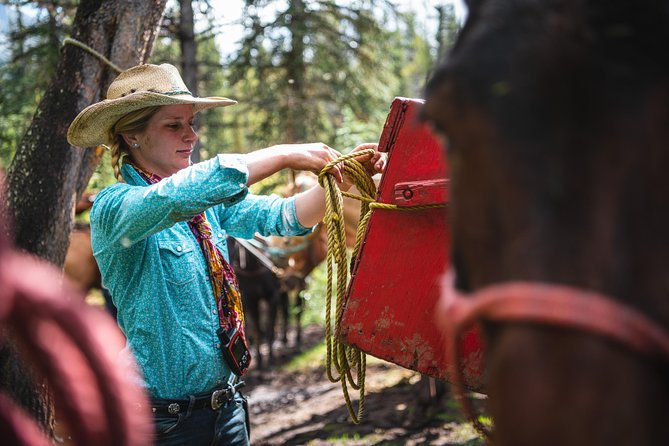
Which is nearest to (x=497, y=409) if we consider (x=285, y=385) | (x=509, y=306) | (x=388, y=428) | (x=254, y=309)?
(x=509, y=306)

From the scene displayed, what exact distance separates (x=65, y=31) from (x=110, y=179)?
1.43 m

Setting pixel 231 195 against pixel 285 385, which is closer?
pixel 231 195

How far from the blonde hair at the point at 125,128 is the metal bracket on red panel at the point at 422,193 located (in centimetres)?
96

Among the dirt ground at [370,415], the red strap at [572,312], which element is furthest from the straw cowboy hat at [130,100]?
the dirt ground at [370,415]

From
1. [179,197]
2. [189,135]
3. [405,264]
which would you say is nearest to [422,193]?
[405,264]

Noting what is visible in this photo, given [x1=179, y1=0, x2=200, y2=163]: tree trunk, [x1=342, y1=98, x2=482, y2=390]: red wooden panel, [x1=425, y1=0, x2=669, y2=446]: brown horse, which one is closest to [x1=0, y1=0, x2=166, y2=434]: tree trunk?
[x1=342, y1=98, x2=482, y2=390]: red wooden panel

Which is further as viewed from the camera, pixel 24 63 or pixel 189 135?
pixel 24 63

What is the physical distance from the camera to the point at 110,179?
5793mm

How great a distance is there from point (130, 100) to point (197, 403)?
1.06 meters

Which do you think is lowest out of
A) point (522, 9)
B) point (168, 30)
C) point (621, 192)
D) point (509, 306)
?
point (509, 306)

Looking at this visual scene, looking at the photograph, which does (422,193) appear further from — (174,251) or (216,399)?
(216,399)

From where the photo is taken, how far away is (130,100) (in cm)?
241

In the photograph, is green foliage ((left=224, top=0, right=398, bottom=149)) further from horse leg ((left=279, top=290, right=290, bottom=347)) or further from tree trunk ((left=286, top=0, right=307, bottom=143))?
horse leg ((left=279, top=290, right=290, bottom=347))

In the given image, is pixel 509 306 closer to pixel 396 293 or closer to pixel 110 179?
pixel 396 293
